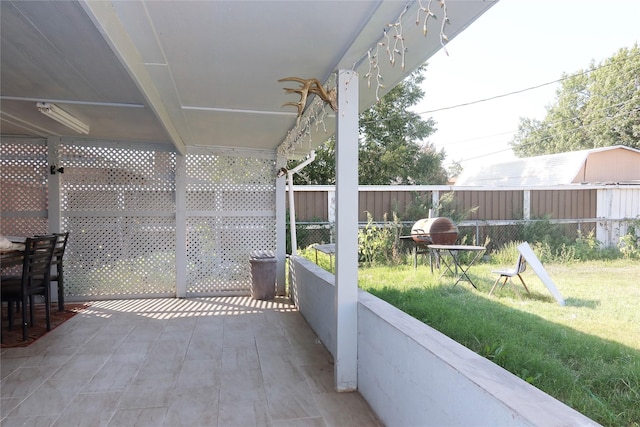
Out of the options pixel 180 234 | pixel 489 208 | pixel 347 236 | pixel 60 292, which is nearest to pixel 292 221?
pixel 180 234

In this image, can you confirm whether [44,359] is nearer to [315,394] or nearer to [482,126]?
[315,394]

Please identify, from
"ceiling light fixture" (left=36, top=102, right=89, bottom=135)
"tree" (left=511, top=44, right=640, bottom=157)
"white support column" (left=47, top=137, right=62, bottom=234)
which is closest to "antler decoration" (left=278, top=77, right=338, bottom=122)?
"ceiling light fixture" (left=36, top=102, right=89, bottom=135)

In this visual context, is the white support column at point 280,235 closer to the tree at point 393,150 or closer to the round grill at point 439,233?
the round grill at point 439,233

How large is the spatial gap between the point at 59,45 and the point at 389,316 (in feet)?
7.64

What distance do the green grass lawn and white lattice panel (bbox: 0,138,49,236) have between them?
436cm

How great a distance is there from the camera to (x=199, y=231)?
5777mm

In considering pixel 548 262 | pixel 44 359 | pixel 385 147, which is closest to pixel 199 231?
pixel 44 359

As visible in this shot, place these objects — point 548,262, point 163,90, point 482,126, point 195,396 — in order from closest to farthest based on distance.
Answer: point 195,396
point 163,90
point 548,262
point 482,126

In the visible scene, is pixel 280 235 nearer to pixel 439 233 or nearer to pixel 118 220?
pixel 118 220

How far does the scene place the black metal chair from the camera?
12.6ft

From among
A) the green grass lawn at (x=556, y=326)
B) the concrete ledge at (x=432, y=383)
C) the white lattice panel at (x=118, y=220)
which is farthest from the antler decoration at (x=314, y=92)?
the white lattice panel at (x=118, y=220)

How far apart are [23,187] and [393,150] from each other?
412 inches

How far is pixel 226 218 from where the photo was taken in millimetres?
5867

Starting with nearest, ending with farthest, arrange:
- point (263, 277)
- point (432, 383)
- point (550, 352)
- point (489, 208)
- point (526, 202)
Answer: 1. point (432, 383)
2. point (550, 352)
3. point (263, 277)
4. point (489, 208)
5. point (526, 202)
